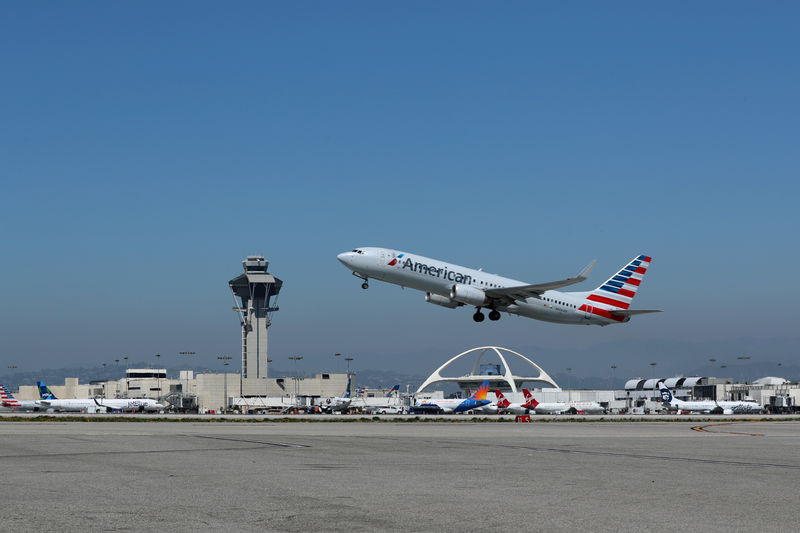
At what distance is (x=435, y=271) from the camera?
78812 millimetres

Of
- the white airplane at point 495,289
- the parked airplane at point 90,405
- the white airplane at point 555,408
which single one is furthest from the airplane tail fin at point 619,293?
the parked airplane at point 90,405

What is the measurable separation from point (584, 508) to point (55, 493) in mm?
13619

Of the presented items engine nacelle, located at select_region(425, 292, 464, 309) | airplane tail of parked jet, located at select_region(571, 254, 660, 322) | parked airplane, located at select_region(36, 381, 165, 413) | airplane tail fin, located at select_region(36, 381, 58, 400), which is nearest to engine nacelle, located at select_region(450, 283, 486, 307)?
engine nacelle, located at select_region(425, 292, 464, 309)

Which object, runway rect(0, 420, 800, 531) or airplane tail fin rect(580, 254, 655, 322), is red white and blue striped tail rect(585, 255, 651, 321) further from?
runway rect(0, 420, 800, 531)

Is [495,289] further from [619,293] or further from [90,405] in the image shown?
[90,405]

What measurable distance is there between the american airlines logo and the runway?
34.4 m

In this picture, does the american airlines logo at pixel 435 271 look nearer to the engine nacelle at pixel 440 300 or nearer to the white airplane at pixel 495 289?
the white airplane at pixel 495 289

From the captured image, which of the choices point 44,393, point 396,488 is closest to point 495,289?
point 396,488

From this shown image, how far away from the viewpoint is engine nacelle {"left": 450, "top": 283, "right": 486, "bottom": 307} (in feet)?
259

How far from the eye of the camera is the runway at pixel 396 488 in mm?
18547

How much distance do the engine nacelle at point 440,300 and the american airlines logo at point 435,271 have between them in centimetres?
284

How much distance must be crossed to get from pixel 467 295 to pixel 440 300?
4640 millimetres

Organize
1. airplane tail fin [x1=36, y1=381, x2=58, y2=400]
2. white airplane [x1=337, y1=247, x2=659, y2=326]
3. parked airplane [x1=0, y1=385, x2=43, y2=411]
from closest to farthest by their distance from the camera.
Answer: white airplane [x1=337, y1=247, x2=659, y2=326], parked airplane [x1=0, y1=385, x2=43, y2=411], airplane tail fin [x1=36, y1=381, x2=58, y2=400]

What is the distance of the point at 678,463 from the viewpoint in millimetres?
34594
